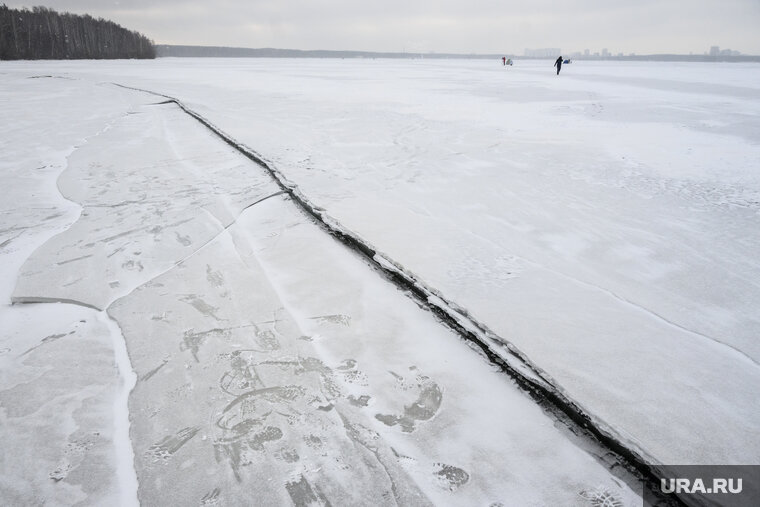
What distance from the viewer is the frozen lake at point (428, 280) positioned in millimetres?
1464

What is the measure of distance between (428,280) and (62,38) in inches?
3072

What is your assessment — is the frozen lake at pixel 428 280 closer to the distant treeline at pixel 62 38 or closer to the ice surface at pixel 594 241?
the ice surface at pixel 594 241

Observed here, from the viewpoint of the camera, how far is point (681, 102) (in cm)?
1156

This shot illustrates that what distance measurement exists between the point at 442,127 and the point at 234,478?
7018mm

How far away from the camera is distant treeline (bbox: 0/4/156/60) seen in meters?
51.6

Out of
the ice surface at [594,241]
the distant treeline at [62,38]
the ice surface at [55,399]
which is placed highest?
the distant treeline at [62,38]

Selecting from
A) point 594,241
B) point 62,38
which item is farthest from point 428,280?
point 62,38

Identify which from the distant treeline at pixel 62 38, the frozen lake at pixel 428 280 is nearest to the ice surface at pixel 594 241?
the frozen lake at pixel 428 280

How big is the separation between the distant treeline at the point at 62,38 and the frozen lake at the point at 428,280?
213 feet

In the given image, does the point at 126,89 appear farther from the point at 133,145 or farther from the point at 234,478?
the point at 234,478

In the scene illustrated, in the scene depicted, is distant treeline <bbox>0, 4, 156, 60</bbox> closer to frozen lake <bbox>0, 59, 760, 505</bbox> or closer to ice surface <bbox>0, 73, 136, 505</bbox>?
frozen lake <bbox>0, 59, 760, 505</bbox>

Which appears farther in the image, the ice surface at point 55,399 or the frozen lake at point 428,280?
the frozen lake at point 428,280

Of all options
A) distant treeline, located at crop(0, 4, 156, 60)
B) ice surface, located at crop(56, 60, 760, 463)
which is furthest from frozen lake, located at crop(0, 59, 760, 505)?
distant treeline, located at crop(0, 4, 156, 60)

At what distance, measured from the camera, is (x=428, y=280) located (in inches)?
96.0
